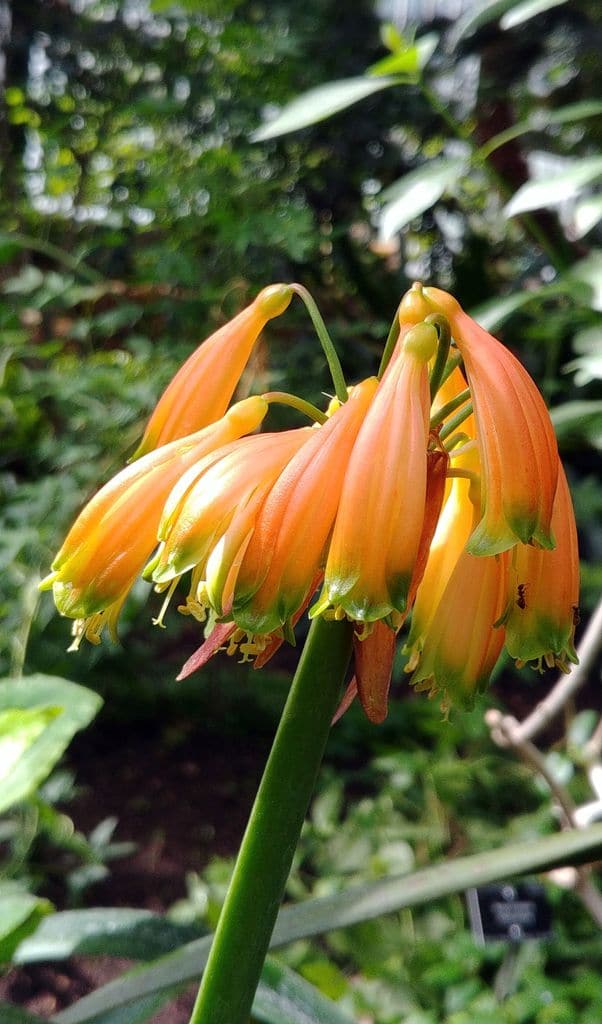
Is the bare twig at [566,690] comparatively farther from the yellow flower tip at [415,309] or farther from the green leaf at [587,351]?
the yellow flower tip at [415,309]

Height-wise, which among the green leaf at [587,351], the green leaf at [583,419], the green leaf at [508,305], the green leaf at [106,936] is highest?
the green leaf at [508,305]

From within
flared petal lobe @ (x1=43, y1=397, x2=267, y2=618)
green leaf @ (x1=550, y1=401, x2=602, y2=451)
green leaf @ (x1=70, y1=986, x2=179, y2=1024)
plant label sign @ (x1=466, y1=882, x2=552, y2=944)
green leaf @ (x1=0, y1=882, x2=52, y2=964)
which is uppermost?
green leaf @ (x1=550, y1=401, x2=602, y2=451)

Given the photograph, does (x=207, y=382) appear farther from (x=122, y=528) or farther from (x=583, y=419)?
(x=583, y=419)

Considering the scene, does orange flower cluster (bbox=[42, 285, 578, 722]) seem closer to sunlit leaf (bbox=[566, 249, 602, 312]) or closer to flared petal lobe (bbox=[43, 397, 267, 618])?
flared petal lobe (bbox=[43, 397, 267, 618])

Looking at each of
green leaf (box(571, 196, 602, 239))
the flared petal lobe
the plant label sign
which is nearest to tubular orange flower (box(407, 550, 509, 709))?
the flared petal lobe

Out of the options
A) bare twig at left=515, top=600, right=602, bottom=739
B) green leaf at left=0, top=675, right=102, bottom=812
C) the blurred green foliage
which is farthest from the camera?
the blurred green foliage

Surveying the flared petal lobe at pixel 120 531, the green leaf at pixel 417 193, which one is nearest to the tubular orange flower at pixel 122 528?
the flared petal lobe at pixel 120 531
